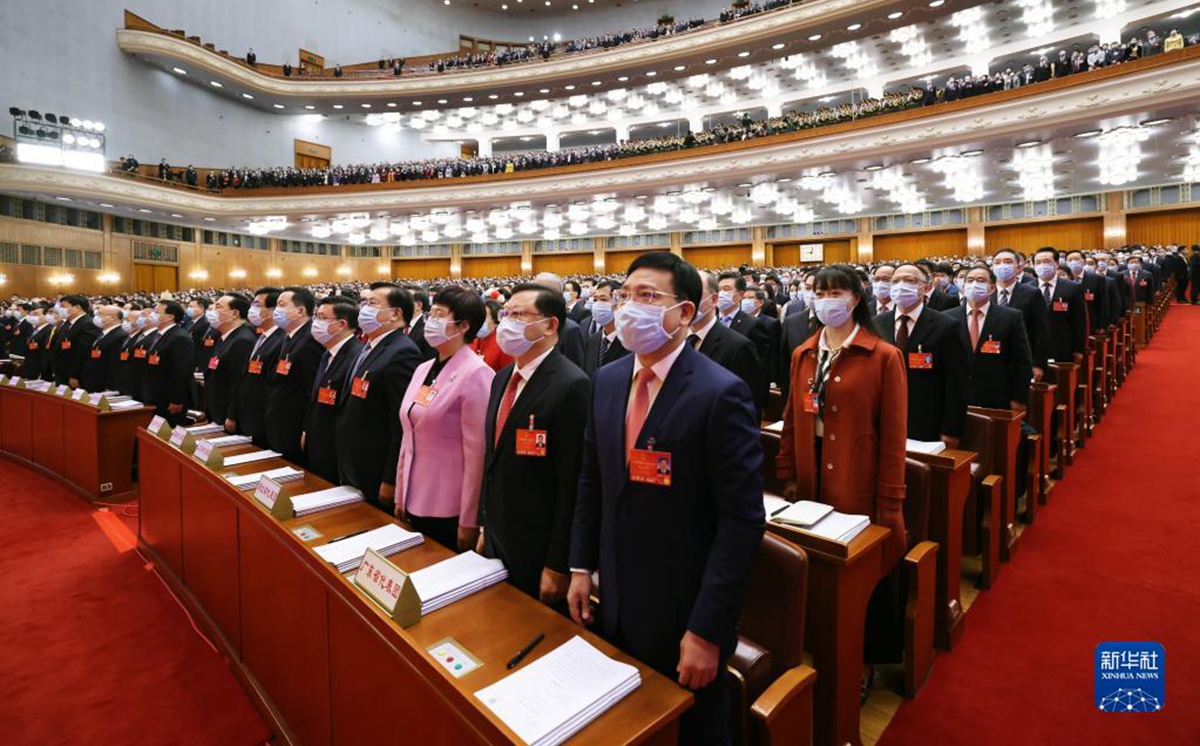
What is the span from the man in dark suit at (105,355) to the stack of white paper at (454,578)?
5841mm

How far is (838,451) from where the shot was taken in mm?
2332

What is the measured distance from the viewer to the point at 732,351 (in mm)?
3076

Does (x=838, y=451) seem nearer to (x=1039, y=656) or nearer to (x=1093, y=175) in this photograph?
(x=1039, y=656)

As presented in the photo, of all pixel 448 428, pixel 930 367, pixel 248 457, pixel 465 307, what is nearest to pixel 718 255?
pixel 930 367

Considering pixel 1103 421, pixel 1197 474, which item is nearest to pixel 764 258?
pixel 1103 421

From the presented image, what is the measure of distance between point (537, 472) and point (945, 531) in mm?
1778

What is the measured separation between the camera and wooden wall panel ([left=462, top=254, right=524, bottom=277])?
91.3 feet

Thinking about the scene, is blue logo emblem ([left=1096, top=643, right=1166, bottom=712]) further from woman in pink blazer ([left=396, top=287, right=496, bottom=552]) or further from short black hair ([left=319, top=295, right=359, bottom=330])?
short black hair ([left=319, top=295, right=359, bottom=330])

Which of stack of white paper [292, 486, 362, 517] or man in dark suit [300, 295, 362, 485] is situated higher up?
man in dark suit [300, 295, 362, 485]

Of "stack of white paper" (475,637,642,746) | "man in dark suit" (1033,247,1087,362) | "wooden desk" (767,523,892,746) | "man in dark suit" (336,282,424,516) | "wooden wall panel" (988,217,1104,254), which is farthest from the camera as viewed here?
"wooden wall panel" (988,217,1104,254)

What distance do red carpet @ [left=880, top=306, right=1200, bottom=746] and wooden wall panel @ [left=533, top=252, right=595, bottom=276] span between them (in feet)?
74.2

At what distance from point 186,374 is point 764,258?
20.9m

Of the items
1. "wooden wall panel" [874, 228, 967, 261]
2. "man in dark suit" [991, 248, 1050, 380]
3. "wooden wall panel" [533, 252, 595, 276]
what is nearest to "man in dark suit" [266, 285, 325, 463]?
"man in dark suit" [991, 248, 1050, 380]

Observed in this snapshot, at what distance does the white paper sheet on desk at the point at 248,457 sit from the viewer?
3.13 meters
